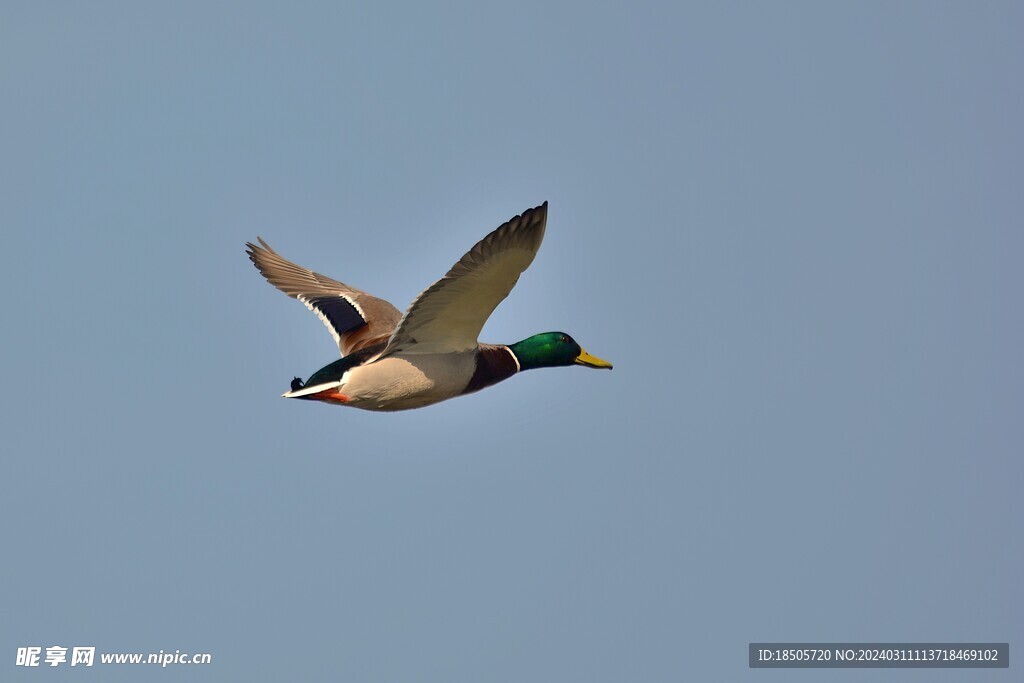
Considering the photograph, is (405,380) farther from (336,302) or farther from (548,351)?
(336,302)

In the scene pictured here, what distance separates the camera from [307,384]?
12.8m

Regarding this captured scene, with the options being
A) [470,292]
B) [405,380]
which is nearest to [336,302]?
[405,380]

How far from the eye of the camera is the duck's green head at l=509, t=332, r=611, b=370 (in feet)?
46.4

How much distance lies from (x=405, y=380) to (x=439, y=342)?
453 mm

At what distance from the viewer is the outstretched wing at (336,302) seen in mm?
14352

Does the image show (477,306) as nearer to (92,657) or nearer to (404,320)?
(404,320)

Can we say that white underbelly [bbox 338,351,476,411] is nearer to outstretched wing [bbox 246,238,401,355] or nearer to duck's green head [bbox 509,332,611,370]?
outstretched wing [bbox 246,238,401,355]

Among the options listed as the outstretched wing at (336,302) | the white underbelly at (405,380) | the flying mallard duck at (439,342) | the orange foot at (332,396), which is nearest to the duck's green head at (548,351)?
the flying mallard duck at (439,342)

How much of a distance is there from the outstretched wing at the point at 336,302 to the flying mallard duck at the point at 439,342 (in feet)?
0.04

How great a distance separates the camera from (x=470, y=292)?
12.2 m

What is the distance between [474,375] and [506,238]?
84.5 inches

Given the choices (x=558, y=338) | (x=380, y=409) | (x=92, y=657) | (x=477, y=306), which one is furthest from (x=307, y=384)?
(x=92, y=657)

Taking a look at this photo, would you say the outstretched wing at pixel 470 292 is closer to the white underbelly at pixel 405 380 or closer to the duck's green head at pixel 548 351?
the white underbelly at pixel 405 380

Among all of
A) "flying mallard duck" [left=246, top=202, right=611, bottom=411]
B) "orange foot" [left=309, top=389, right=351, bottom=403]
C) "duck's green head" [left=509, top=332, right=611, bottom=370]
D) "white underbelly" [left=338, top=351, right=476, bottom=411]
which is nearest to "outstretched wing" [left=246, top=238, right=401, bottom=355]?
"flying mallard duck" [left=246, top=202, right=611, bottom=411]
